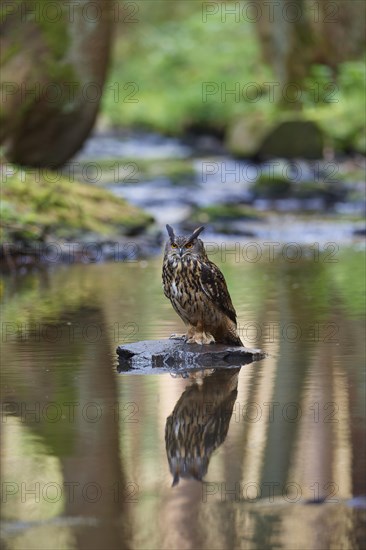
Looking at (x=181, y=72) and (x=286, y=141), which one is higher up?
(x=181, y=72)

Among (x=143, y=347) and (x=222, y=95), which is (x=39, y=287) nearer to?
(x=143, y=347)

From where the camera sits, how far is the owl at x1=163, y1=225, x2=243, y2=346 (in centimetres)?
841

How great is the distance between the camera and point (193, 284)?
8438 millimetres

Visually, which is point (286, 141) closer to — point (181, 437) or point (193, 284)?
point (193, 284)

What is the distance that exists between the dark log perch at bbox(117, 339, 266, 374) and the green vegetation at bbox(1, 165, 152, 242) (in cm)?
691

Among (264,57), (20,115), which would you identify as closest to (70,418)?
(20,115)

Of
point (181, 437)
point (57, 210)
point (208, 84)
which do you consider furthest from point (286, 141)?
point (181, 437)

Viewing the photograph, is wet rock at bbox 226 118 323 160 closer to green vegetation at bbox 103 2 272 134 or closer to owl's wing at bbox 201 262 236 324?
green vegetation at bbox 103 2 272 134

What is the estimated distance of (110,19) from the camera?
67.1 ft

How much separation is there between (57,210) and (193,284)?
27.3ft

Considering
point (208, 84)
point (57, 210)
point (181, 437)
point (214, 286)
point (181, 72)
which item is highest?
point (181, 72)

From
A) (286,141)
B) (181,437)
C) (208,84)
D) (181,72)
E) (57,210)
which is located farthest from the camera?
(181,72)

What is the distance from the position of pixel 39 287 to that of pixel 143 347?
4.77 m

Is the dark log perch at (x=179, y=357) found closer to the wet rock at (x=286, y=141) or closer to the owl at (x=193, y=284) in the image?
the owl at (x=193, y=284)
